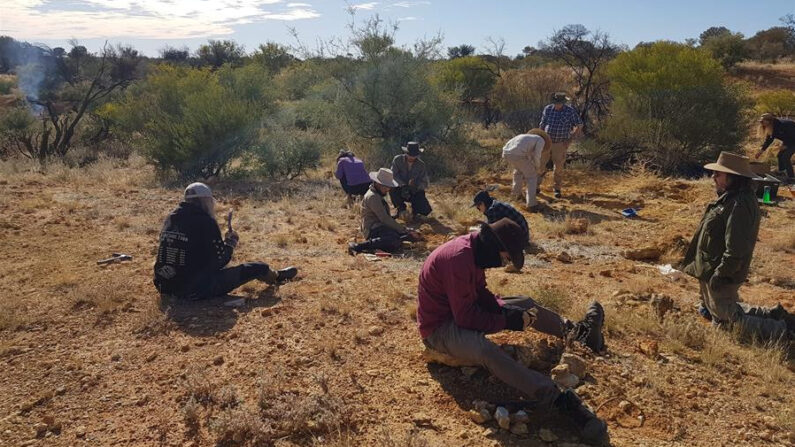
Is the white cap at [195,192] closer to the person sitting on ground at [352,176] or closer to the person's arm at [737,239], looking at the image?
the person sitting on ground at [352,176]

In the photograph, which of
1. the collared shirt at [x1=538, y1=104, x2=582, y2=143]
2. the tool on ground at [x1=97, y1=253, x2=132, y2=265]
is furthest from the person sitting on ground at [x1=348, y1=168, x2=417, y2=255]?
the collared shirt at [x1=538, y1=104, x2=582, y2=143]

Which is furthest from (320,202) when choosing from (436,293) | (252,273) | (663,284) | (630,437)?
(630,437)

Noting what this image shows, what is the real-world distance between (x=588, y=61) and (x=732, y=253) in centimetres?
1352

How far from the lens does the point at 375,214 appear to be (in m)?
7.10

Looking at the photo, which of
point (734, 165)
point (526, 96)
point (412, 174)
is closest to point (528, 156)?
point (412, 174)

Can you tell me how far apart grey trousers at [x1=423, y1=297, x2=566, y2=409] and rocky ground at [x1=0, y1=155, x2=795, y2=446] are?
0.16 meters

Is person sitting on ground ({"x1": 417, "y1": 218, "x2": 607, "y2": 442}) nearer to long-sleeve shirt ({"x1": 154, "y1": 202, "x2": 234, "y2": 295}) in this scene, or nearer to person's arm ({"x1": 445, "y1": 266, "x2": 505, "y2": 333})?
person's arm ({"x1": 445, "y1": 266, "x2": 505, "y2": 333})

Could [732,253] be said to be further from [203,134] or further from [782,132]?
[203,134]

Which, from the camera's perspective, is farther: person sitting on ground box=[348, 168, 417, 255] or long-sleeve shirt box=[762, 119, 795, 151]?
long-sleeve shirt box=[762, 119, 795, 151]

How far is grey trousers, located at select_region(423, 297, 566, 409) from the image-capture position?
3.27 meters

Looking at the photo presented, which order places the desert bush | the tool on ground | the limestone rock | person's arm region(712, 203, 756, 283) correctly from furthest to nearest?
1. the desert bush
2. the tool on ground
3. person's arm region(712, 203, 756, 283)
4. the limestone rock

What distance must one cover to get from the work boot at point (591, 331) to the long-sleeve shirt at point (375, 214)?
130 inches

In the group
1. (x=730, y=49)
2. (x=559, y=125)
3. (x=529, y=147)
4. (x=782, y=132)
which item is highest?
(x=730, y=49)

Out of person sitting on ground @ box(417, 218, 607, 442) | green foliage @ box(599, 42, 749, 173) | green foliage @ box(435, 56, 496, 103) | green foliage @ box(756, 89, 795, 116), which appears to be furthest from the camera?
green foliage @ box(435, 56, 496, 103)
